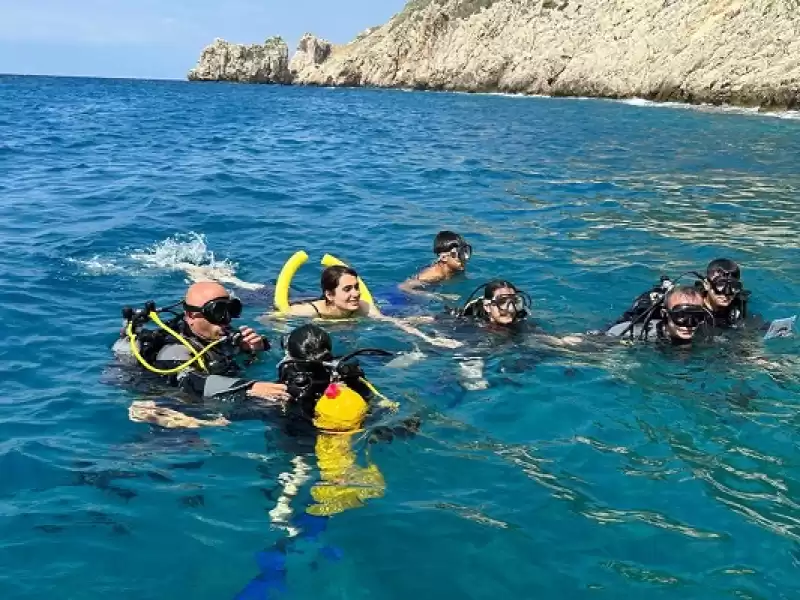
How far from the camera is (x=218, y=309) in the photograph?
600 centimetres

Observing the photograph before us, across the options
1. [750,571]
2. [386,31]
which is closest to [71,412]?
[750,571]

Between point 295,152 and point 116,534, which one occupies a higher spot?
point 295,152

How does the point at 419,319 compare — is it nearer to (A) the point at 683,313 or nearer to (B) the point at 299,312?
(B) the point at 299,312

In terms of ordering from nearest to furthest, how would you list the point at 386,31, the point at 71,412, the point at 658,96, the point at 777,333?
the point at 71,412 → the point at 777,333 → the point at 658,96 → the point at 386,31

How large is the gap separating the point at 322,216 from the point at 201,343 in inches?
326

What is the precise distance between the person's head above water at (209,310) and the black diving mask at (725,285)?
14.3 ft

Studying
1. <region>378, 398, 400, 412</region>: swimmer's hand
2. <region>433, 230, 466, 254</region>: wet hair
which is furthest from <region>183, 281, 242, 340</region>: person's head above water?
<region>433, 230, 466, 254</region>: wet hair

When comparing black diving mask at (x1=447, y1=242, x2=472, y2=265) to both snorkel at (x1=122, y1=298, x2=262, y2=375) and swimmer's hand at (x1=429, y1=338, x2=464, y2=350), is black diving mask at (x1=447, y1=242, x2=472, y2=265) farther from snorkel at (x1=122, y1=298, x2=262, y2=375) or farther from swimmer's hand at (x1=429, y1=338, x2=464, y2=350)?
snorkel at (x1=122, y1=298, x2=262, y2=375)

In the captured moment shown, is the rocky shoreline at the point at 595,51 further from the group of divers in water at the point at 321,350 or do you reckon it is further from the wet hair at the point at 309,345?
the wet hair at the point at 309,345

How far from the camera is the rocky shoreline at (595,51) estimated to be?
47.0m

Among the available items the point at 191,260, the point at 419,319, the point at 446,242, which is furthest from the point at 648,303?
the point at 191,260

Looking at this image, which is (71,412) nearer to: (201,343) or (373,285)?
(201,343)

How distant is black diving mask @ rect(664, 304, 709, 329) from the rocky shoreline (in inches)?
1598

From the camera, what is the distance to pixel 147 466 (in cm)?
504
